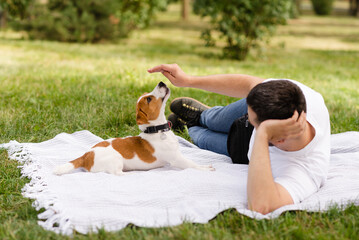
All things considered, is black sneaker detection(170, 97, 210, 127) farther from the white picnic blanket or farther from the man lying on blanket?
the man lying on blanket

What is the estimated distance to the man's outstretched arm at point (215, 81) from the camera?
3178mm

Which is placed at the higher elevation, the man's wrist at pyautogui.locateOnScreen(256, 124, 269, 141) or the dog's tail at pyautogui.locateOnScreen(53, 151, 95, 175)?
the man's wrist at pyautogui.locateOnScreen(256, 124, 269, 141)

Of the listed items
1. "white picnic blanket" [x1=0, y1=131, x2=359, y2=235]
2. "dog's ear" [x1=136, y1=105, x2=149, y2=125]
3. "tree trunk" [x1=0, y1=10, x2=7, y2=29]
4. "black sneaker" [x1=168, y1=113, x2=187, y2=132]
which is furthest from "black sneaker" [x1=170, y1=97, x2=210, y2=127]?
"tree trunk" [x1=0, y1=10, x2=7, y2=29]

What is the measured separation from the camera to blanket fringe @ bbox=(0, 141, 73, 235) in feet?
7.70

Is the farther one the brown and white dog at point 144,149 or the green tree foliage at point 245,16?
the green tree foliage at point 245,16

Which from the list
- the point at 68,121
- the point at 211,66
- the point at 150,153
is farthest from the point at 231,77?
the point at 211,66

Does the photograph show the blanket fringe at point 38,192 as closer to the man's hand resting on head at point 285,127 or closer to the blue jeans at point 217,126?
the man's hand resting on head at point 285,127

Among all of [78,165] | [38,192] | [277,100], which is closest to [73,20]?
[78,165]

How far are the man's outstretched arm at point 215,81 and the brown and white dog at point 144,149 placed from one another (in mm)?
207

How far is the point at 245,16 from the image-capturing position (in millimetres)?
Answer: 9000

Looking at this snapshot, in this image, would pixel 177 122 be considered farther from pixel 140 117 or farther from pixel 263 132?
pixel 263 132

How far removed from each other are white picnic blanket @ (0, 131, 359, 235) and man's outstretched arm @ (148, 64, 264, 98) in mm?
586

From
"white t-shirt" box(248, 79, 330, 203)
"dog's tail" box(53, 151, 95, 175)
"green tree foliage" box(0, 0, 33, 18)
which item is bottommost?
"dog's tail" box(53, 151, 95, 175)

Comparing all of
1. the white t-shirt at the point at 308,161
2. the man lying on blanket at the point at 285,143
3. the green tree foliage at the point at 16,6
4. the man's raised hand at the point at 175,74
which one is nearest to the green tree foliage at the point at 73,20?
the green tree foliage at the point at 16,6
